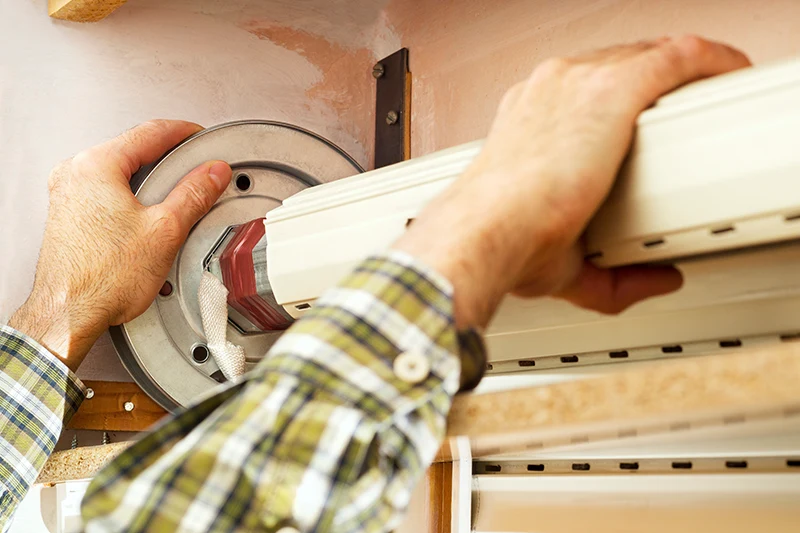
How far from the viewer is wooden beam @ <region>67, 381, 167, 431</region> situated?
47.3 inches

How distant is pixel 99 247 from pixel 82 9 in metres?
0.37

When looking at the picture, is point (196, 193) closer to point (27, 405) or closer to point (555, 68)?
point (27, 405)

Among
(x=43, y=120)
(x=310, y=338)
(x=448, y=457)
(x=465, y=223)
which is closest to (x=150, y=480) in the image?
(x=310, y=338)

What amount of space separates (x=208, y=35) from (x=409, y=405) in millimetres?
1118

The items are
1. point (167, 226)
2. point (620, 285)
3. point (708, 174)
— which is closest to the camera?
point (708, 174)

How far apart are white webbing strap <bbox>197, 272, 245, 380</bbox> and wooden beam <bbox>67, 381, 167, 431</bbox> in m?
0.15

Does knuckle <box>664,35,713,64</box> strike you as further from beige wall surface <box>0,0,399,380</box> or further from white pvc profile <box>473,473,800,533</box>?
beige wall surface <box>0,0,399,380</box>

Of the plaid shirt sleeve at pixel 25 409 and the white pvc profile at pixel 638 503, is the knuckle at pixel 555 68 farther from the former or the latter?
the plaid shirt sleeve at pixel 25 409

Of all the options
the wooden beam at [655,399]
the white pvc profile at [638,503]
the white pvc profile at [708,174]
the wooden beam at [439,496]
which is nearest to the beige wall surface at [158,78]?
the wooden beam at [439,496]

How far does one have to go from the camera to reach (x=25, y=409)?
1.08 m

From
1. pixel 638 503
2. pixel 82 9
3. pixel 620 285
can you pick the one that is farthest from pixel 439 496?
pixel 82 9

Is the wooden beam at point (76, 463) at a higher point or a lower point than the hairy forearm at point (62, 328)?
lower

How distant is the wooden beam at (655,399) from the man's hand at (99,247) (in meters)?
0.78

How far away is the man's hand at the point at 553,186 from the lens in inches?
20.3
